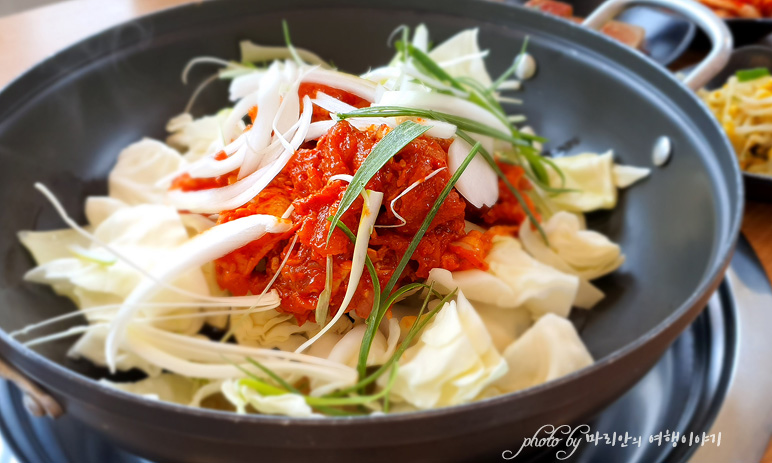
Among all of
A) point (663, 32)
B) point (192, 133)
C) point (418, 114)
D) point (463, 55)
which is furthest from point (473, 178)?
point (663, 32)

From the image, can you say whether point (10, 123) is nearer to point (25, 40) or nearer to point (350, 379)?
point (25, 40)

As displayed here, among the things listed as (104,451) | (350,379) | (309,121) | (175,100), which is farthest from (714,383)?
(175,100)

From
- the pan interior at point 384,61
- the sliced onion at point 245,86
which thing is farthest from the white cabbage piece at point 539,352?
the sliced onion at point 245,86

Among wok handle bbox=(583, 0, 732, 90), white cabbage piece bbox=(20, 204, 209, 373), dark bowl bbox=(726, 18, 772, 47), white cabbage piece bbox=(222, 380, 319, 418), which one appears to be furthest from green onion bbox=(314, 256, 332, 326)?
dark bowl bbox=(726, 18, 772, 47)

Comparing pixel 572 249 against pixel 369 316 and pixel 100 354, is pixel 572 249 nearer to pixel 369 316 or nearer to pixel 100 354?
pixel 369 316

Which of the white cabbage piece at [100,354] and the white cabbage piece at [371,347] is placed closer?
the white cabbage piece at [371,347]

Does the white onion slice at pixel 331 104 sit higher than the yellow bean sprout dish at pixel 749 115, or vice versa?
the white onion slice at pixel 331 104

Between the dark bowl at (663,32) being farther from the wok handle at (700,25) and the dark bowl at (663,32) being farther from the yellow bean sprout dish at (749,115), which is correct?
the wok handle at (700,25)
